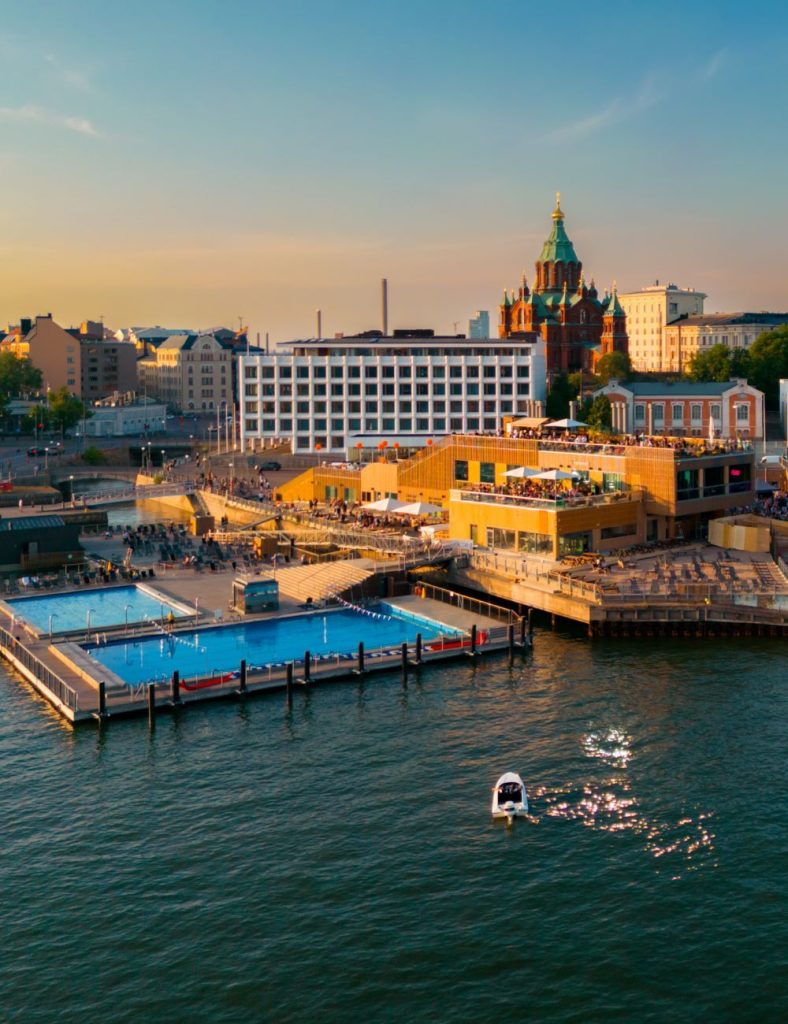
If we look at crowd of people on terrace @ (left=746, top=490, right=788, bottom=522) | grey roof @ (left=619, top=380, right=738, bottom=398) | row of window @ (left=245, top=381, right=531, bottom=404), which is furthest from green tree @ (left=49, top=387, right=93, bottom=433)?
crowd of people on terrace @ (left=746, top=490, right=788, bottom=522)

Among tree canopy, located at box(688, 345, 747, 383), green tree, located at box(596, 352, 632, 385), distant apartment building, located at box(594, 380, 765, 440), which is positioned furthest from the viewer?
green tree, located at box(596, 352, 632, 385)

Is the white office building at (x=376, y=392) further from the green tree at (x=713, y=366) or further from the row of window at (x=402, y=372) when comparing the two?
the green tree at (x=713, y=366)

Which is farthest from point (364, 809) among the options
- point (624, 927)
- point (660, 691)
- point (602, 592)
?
point (602, 592)

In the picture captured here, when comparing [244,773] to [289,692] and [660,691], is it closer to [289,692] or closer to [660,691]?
[289,692]

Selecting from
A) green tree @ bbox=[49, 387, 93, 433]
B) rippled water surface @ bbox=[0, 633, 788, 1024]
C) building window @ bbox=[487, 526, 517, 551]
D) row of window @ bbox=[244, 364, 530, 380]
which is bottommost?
rippled water surface @ bbox=[0, 633, 788, 1024]

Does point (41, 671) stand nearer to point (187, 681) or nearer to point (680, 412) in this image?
point (187, 681)

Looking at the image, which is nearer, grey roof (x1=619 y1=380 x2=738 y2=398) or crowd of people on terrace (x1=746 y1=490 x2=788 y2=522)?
crowd of people on terrace (x1=746 y1=490 x2=788 y2=522)

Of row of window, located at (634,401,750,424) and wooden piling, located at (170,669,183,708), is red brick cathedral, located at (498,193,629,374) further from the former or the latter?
wooden piling, located at (170,669,183,708)
